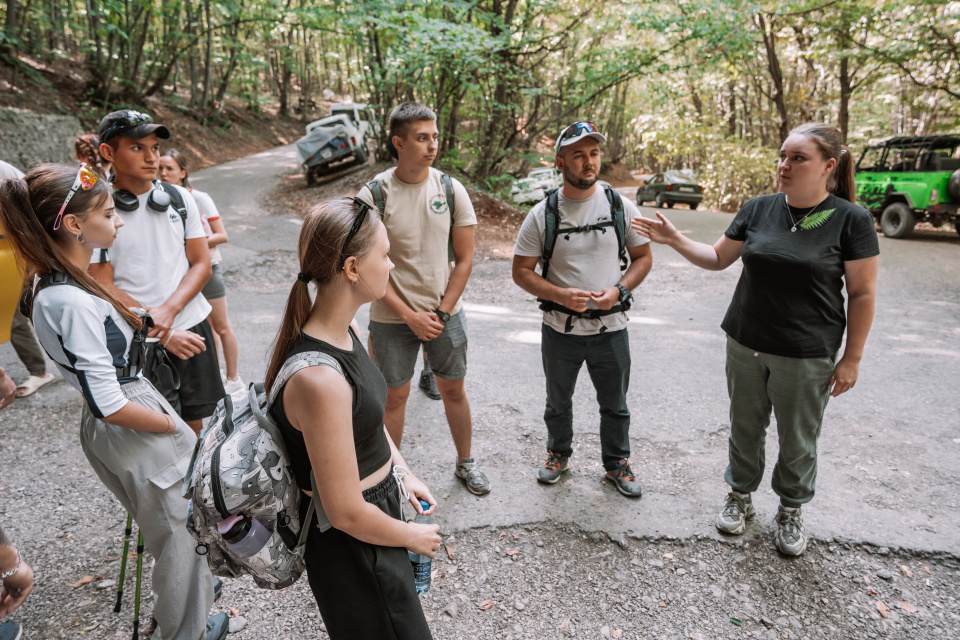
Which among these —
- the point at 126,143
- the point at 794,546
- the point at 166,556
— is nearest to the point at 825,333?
the point at 794,546

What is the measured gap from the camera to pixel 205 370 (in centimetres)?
288

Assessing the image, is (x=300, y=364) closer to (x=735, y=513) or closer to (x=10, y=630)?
(x=10, y=630)

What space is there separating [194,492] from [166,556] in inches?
33.7

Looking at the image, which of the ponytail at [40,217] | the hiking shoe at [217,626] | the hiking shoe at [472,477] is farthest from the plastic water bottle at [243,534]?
the hiking shoe at [472,477]

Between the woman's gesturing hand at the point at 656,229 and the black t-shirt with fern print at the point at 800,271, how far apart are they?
0.40m

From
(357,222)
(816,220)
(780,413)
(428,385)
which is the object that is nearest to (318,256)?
(357,222)

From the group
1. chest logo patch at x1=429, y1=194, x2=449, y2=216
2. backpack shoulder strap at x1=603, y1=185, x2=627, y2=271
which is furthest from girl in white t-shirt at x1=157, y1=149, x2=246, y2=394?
backpack shoulder strap at x1=603, y1=185, x2=627, y2=271

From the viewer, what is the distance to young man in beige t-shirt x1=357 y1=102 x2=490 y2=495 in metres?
3.05

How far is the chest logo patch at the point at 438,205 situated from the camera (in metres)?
3.13

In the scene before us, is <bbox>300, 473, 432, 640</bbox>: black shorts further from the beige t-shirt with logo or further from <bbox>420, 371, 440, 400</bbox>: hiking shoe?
<bbox>420, 371, 440, 400</bbox>: hiking shoe

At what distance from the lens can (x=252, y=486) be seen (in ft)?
4.75

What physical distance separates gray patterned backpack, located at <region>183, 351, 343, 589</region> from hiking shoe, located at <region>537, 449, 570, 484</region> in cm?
202

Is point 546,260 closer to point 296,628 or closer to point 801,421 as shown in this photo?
point 801,421

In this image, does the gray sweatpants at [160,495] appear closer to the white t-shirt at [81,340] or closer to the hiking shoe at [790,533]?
the white t-shirt at [81,340]
